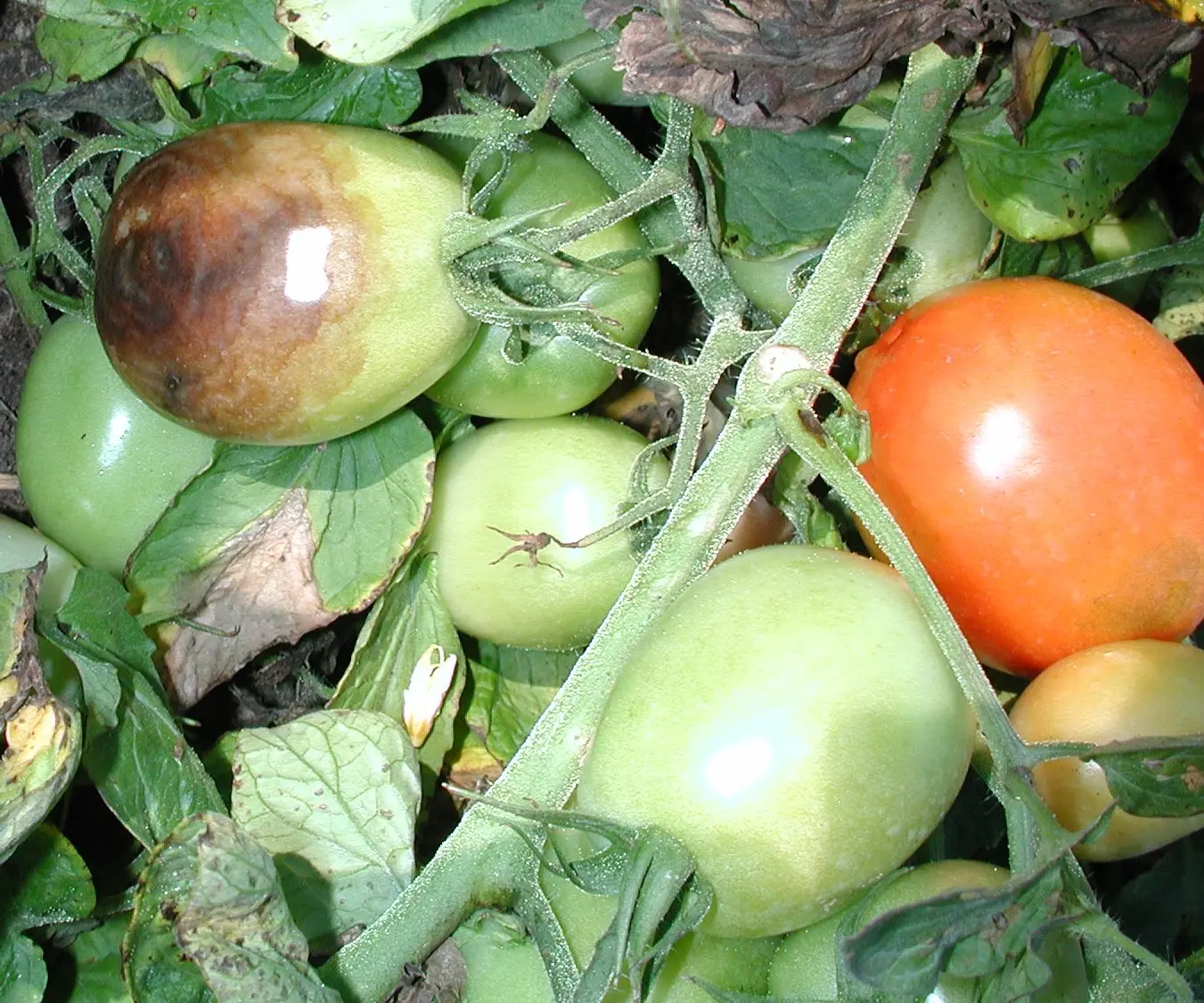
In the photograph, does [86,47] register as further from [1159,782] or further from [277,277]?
[1159,782]

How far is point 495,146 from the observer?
865 millimetres

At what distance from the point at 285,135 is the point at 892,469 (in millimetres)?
477

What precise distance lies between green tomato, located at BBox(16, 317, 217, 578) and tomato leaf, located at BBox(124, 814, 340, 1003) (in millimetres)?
328

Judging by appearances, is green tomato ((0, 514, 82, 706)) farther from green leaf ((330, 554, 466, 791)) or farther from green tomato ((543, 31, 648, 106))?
green tomato ((543, 31, 648, 106))

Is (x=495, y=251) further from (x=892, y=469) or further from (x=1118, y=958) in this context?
(x=1118, y=958)

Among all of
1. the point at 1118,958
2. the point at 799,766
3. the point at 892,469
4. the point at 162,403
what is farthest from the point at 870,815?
the point at 162,403

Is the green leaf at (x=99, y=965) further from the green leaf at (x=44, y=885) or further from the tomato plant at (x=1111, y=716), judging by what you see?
Result: the tomato plant at (x=1111, y=716)

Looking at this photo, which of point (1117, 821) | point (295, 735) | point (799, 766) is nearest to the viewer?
point (799, 766)

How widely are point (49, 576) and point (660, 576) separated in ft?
1.64

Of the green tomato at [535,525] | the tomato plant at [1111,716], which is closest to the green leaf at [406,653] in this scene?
the green tomato at [535,525]

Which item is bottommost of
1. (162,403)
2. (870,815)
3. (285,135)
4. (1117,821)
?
(1117,821)

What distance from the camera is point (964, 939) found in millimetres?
629

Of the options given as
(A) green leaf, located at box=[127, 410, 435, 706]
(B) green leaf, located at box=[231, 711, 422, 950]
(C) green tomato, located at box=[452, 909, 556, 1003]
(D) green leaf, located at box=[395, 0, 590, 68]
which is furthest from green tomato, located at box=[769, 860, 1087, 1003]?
(D) green leaf, located at box=[395, 0, 590, 68]

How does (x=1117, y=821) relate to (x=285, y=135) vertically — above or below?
below
